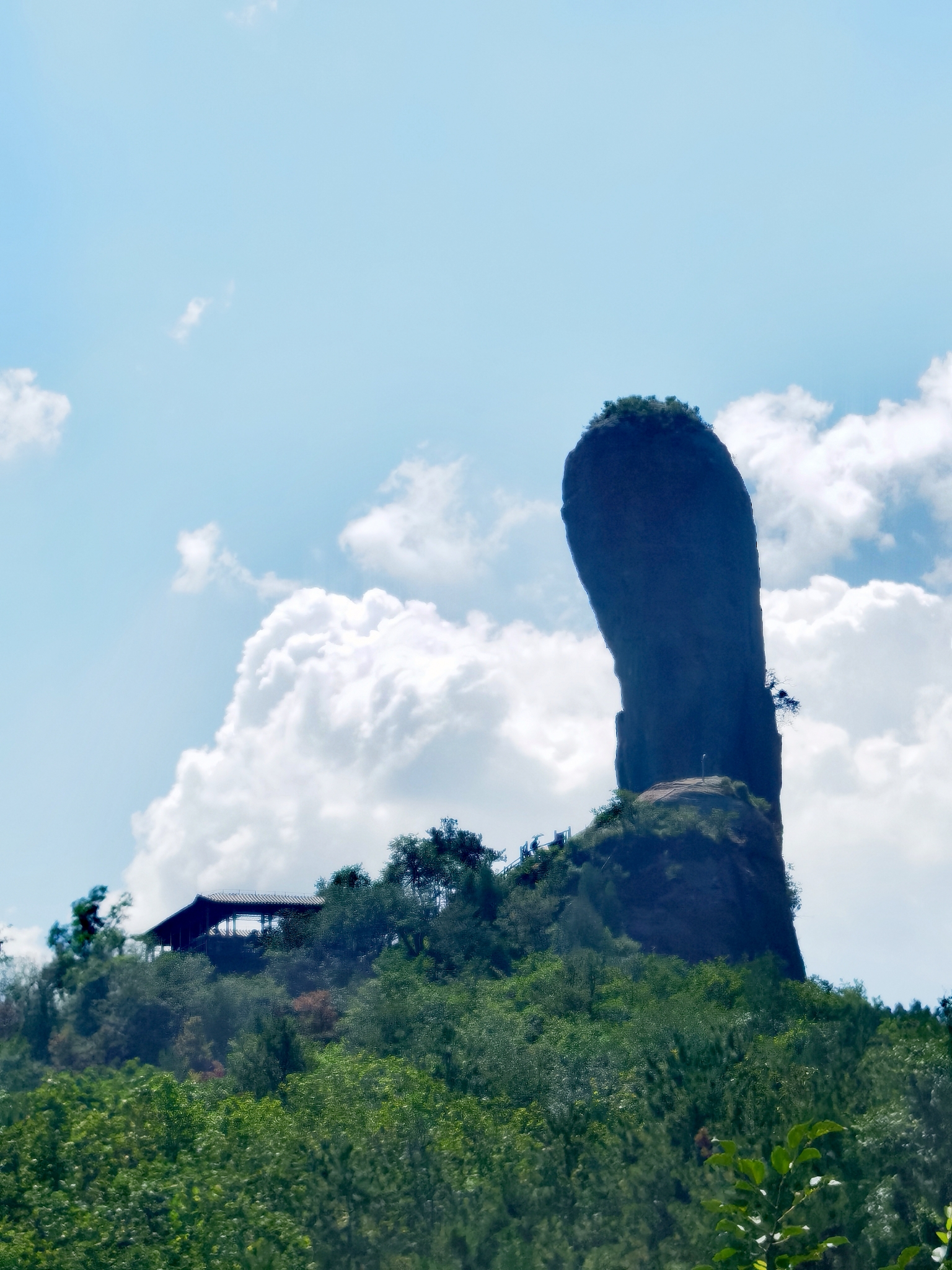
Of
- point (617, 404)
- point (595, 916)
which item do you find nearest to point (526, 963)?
point (595, 916)

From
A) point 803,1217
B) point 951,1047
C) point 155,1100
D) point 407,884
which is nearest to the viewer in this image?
point 803,1217

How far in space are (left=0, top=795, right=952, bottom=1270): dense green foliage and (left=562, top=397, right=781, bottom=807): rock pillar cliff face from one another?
31.7 meters

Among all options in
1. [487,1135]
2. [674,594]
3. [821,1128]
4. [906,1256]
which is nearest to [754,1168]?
[821,1128]

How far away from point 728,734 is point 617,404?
2553 centimetres

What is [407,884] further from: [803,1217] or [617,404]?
[803,1217]

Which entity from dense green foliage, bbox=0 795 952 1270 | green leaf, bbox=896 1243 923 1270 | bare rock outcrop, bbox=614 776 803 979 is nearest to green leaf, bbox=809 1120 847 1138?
green leaf, bbox=896 1243 923 1270

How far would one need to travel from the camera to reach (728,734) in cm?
7656

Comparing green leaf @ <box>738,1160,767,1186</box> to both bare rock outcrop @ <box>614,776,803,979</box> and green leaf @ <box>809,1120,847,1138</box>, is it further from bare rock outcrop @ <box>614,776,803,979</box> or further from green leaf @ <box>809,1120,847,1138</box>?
bare rock outcrop @ <box>614,776,803,979</box>

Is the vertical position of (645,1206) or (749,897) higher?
(749,897)

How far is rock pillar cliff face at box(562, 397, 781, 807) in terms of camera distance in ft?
254

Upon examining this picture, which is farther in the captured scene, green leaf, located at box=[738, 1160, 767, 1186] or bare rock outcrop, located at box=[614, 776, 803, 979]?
bare rock outcrop, located at box=[614, 776, 803, 979]

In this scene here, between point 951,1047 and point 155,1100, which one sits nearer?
point 951,1047

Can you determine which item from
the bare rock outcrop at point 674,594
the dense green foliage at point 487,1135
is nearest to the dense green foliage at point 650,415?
the bare rock outcrop at point 674,594

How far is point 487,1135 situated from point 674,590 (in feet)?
190
